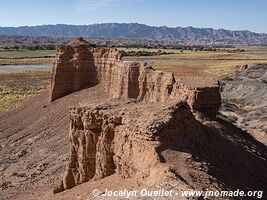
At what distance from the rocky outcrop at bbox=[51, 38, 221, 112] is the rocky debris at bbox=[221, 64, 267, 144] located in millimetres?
9134

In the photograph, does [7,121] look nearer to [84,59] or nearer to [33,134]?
[33,134]

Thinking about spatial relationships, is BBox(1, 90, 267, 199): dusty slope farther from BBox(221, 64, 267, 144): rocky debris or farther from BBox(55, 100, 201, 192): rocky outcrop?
BBox(221, 64, 267, 144): rocky debris

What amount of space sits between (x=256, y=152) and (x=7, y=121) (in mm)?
27795

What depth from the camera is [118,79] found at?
35531mm

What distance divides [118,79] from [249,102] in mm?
28017

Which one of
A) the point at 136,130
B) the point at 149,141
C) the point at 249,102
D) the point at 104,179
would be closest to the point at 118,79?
the point at 104,179

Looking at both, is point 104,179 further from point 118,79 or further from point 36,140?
point 36,140

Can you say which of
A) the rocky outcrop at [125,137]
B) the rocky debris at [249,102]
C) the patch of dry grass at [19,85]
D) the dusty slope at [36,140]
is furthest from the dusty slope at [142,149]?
the patch of dry grass at [19,85]

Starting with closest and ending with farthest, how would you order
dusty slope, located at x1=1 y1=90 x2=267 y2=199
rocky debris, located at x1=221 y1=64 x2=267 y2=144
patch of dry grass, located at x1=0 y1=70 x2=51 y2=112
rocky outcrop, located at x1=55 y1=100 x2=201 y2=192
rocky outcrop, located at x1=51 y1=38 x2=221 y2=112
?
dusty slope, located at x1=1 y1=90 x2=267 y2=199 → rocky outcrop, located at x1=55 y1=100 x2=201 y2=192 → rocky outcrop, located at x1=51 y1=38 x2=221 y2=112 → rocky debris, located at x1=221 y1=64 x2=267 y2=144 → patch of dry grass, located at x1=0 y1=70 x2=51 y2=112

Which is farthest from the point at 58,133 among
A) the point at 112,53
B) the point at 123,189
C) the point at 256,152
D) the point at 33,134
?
the point at 123,189

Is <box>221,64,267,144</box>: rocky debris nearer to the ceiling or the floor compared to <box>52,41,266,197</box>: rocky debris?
nearer to the floor

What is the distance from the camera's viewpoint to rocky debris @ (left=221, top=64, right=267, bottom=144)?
136ft

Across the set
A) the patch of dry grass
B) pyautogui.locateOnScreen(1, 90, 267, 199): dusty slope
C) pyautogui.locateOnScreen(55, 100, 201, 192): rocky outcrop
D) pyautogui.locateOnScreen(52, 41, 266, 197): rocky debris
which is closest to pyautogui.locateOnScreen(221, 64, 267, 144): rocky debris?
pyautogui.locateOnScreen(1, 90, 267, 199): dusty slope

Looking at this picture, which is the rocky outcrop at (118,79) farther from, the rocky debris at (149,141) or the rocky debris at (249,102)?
the rocky debris at (249,102)
